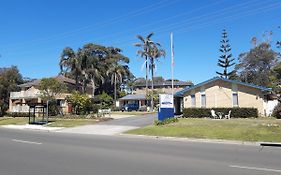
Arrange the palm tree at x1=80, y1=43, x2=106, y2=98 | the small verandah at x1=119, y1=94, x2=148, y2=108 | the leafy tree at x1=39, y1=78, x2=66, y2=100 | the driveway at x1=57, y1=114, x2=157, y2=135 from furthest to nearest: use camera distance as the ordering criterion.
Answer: the small verandah at x1=119, y1=94, x2=148, y2=108 < the palm tree at x1=80, y1=43, x2=106, y2=98 < the leafy tree at x1=39, y1=78, x2=66, y2=100 < the driveway at x1=57, y1=114, x2=157, y2=135

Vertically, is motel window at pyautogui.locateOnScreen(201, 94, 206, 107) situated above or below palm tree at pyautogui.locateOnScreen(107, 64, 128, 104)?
below

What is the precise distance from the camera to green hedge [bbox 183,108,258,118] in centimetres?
3238

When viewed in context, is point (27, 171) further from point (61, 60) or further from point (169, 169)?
point (61, 60)

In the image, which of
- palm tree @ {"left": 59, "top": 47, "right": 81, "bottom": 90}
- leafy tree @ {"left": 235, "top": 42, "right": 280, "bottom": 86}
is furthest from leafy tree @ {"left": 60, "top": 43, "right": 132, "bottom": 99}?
leafy tree @ {"left": 235, "top": 42, "right": 280, "bottom": 86}

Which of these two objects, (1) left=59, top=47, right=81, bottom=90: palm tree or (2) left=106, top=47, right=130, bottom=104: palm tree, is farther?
(2) left=106, top=47, right=130, bottom=104: palm tree

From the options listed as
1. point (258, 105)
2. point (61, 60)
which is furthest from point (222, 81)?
point (61, 60)

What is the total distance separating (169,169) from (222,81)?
2716 centimetres

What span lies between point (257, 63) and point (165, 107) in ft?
189

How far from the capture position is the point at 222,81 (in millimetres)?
35656

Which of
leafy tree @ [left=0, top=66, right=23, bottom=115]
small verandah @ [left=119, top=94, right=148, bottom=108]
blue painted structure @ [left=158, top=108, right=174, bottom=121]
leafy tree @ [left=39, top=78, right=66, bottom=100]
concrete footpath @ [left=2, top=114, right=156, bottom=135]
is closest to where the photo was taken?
concrete footpath @ [left=2, top=114, right=156, bottom=135]

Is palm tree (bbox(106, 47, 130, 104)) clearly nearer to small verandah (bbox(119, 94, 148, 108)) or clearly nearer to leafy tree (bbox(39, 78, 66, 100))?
small verandah (bbox(119, 94, 148, 108))

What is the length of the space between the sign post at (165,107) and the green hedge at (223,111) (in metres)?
4.68

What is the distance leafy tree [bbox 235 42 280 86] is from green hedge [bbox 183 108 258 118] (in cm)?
4664

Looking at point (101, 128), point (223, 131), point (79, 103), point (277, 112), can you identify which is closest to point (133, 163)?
point (223, 131)
